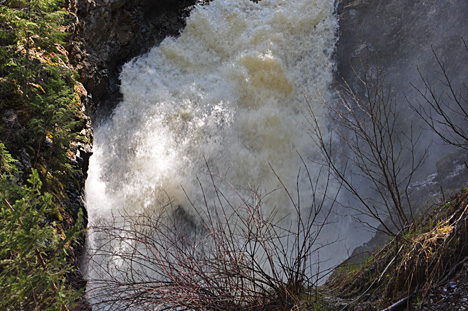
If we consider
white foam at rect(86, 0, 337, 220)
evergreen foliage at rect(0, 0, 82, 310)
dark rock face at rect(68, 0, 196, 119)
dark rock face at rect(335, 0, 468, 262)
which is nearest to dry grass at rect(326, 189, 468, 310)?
evergreen foliage at rect(0, 0, 82, 310)

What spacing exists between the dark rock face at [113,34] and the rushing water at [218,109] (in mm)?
291

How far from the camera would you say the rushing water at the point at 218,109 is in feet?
26.4

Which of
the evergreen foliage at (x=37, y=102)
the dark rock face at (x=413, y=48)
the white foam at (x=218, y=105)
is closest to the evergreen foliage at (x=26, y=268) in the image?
the evergreen foliage at (x=37, y=102)

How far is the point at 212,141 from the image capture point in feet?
28.5

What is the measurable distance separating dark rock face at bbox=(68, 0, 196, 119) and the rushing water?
0.95 feet

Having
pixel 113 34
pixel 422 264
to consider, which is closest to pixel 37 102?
pixel 113 34

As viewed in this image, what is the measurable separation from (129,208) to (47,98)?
9.51ft

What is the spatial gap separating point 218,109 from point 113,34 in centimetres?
321

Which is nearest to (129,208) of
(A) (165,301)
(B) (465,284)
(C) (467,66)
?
(A) (165,301)

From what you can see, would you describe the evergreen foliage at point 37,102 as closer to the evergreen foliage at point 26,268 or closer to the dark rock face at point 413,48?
the evergreen foliage at point 26,268

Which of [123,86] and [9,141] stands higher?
[123,86]

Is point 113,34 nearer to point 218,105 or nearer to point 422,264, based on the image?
point 218,105

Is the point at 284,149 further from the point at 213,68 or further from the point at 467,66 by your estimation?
the point at 467,66

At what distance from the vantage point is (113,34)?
9.54 m
